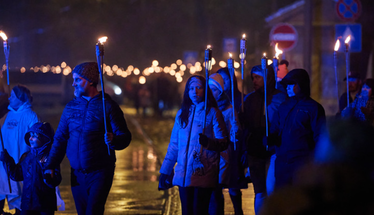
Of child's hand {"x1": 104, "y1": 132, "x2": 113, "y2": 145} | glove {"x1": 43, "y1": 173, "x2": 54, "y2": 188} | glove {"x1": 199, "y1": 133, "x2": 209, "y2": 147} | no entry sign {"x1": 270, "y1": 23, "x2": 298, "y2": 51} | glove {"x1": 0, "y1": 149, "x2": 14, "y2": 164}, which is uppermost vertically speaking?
no entry sign {"x1": 270, "y1": 23, "x2": 298, "y2": 51}

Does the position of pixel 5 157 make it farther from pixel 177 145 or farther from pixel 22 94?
pixel 177 145

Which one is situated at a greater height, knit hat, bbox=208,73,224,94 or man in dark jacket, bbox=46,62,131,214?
knit hat, bbox=208,73,224,94

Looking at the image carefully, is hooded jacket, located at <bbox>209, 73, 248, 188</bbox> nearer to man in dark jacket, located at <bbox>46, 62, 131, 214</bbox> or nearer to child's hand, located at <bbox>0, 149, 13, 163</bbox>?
man in dark jacket, located at <bbox>46, 62, 131, 214</bbox>

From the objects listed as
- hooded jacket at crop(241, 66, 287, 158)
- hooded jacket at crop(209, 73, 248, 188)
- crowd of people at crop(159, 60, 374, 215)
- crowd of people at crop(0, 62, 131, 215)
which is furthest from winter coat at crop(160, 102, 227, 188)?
hooded jacket at crop(241, 66, 287, 158)

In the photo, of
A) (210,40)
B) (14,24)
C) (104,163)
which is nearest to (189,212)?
(104,163)

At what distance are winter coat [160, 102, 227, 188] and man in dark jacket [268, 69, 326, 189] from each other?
569mm

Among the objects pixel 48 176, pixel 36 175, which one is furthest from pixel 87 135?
pixel 36 175

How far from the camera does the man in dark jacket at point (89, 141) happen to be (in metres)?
5.48

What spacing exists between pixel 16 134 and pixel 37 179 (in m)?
1.01

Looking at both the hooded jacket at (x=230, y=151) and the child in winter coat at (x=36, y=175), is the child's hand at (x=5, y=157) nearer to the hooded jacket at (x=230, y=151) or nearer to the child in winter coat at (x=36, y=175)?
the child in winter coat at (x=36, y=175)

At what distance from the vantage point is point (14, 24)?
4678 cm

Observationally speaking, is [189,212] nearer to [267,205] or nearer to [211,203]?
[211,203]

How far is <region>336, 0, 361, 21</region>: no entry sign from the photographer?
14.0 metres

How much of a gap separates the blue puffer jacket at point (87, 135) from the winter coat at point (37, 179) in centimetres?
34
